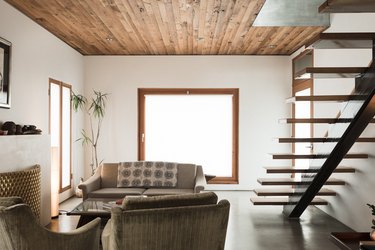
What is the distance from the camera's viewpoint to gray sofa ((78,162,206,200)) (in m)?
5.87

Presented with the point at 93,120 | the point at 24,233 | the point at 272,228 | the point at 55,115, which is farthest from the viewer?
the point at 93,120

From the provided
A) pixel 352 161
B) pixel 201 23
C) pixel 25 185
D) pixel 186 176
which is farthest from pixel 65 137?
pixel 352 161

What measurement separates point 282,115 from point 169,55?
2.64 m

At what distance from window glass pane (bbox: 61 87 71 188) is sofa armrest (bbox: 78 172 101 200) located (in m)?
1.31

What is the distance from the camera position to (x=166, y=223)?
10.1 feet

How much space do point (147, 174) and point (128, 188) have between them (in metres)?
0.36

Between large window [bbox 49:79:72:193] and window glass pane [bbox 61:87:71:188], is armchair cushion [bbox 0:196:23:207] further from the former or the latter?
window glass pane [bbox 61:87:71:188]

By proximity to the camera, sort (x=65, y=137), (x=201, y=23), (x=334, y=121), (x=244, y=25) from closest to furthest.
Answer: (x=334, y=121), (x=201, y=23), (x=244, y=25), (x=65, y=137)

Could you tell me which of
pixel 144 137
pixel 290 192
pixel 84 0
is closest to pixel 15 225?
pixel 84 0

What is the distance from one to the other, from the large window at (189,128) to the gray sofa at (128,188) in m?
2.38

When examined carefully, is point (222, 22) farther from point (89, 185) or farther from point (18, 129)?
point (18, 129)

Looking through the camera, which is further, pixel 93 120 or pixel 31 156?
pixel 93 120

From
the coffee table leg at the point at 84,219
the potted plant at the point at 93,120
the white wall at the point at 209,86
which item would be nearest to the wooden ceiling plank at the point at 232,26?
the white wall at the point at 209,86

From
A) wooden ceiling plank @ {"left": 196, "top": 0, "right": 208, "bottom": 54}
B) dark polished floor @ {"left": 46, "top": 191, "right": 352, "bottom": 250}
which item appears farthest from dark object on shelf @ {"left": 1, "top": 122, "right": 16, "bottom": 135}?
wooden ceiling plank @ {"left": 196, "top": 0, "right": 208, "bottom": 54}
